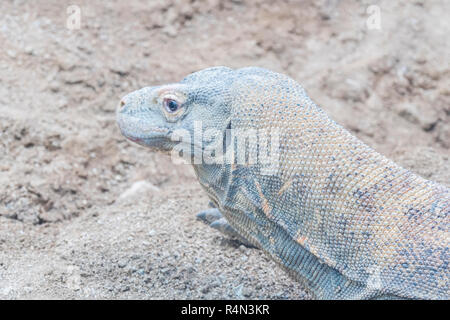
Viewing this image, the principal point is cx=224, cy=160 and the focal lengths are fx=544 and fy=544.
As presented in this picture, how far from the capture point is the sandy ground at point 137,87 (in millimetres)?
3805

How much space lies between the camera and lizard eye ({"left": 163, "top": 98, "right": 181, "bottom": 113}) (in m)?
3.21

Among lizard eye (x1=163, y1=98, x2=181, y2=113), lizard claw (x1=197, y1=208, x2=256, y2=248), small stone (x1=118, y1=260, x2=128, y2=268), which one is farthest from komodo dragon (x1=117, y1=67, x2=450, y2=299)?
small stone (x1=118, y1=260, x2=128, y2=268)

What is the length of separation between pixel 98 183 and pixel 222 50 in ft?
8.29

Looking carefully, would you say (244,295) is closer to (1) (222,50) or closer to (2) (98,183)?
(2) (98,183)

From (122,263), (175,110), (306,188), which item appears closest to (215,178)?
(175,110)

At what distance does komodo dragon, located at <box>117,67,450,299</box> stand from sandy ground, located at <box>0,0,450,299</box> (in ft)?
2.39

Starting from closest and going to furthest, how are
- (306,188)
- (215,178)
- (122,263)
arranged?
(306,188) < (215,178) < (122,263)

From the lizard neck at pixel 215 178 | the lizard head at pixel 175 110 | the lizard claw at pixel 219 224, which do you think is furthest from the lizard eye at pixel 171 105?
the lizard claw at pixel 219 224

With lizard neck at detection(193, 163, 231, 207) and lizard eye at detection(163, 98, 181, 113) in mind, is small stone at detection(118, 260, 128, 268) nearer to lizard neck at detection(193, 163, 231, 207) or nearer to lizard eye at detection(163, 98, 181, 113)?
lizard neck at detection(193, 163, 231, 207)

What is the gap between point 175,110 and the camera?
3215 mm

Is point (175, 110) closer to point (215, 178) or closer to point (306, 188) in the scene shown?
point (215, 178)

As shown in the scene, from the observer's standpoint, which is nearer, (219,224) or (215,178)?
(215,178)

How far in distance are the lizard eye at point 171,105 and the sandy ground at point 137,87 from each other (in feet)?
3.85

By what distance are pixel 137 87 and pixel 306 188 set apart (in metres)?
3.95
